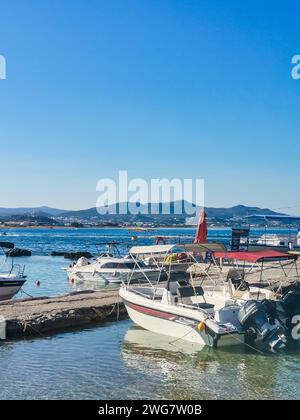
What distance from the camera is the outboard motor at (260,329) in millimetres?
16141

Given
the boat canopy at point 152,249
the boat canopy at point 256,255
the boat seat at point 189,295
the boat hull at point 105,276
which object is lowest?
the boat hull at point 105,276

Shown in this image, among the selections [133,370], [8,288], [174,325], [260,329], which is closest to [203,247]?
[174,325]

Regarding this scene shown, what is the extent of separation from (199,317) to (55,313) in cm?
552

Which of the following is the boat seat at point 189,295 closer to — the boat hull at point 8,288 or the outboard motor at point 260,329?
the outboard motor at point 260,329

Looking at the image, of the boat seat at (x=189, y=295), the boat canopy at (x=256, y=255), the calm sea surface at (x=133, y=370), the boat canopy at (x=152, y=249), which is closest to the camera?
the calm sea surface at (x=133, y=370)

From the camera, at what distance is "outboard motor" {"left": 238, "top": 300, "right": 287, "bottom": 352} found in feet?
53.0

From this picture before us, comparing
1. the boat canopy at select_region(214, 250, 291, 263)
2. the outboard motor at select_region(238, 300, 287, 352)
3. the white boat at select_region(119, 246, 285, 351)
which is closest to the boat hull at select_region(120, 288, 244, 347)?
the white boat at select_region(119, 246, 285, 351)

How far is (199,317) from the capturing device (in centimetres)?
1669

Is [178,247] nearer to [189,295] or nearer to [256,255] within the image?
[189,295]

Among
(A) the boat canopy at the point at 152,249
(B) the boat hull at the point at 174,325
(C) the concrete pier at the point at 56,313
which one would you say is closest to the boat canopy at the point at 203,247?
(A) the boat canopy at the point at 152,249

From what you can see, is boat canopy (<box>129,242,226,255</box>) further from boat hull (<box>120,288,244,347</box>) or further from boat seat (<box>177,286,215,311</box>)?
boat seat (<box>177,286,215,311</box>)
